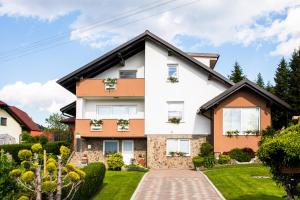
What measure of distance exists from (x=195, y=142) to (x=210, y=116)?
6.92 feet

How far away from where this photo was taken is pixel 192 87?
1372 inches

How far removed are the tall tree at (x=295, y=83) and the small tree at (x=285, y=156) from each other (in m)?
35.1

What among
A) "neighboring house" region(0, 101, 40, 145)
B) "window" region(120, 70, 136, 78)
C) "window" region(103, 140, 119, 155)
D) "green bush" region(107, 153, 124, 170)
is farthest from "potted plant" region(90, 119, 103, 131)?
"neighboring house" region(0, 101, 40, 145)

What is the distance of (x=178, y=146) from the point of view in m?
34.4

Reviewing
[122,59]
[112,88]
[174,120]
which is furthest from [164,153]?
[122,59]

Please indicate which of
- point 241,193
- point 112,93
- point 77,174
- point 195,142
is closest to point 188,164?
point 195,142

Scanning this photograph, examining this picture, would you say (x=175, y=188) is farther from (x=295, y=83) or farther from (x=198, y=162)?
(x=295, y=83)

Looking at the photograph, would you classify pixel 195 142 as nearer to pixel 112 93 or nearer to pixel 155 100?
pixel 155 100

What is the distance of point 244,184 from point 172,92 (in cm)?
1368

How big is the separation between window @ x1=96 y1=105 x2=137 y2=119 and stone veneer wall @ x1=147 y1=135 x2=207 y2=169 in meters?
2.54

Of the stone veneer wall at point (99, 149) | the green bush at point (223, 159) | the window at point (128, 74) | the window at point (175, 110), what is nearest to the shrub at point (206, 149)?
the green bush at point (223, 159)

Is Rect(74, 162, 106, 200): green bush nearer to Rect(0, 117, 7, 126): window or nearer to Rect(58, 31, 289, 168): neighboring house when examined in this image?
Rect(58, 31, 289, 168): neighboring house

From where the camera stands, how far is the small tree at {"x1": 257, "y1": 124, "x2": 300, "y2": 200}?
12439 millimetres

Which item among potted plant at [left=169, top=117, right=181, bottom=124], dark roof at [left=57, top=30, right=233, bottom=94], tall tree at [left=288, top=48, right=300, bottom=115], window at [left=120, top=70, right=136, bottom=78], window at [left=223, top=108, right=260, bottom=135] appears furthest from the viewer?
tall tree at [left=288, top=48, right=300, bottom=115]
